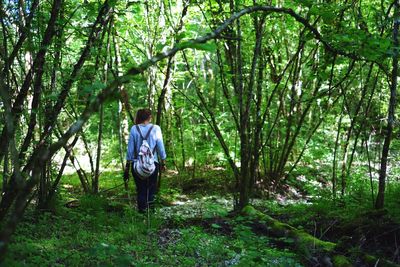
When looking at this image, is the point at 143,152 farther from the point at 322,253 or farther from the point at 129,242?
Answer: the point at 322,253

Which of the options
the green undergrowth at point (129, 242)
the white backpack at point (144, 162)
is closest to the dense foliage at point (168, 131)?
the green undergrowth at point (129, 242)

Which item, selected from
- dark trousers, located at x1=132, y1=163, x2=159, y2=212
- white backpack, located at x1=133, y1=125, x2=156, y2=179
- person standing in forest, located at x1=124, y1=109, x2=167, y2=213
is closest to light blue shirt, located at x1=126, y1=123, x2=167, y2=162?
person standing in forest, located at x1=124, y1=109, x2=167, y2=213

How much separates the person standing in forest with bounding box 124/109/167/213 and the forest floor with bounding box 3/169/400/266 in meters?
0.41

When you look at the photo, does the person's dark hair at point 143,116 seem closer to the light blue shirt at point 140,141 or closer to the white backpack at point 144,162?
the light blue shirt at point 140,141

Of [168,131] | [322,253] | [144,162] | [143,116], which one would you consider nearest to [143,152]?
[144,162]

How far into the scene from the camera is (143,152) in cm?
576

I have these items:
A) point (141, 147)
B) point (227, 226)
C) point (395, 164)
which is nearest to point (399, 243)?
point (227, 226)

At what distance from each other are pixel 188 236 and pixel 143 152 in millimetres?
2099

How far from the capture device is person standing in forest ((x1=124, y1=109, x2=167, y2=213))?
5805 mm

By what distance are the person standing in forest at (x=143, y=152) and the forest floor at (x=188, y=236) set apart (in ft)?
1.34

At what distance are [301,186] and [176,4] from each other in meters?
4.91

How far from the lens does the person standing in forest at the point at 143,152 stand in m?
5.80

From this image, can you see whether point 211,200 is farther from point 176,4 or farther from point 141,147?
point 176,4

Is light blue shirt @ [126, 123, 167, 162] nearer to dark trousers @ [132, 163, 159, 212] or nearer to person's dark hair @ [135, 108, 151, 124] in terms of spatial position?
person's dark hair @ [135, 108, 151, 124]
